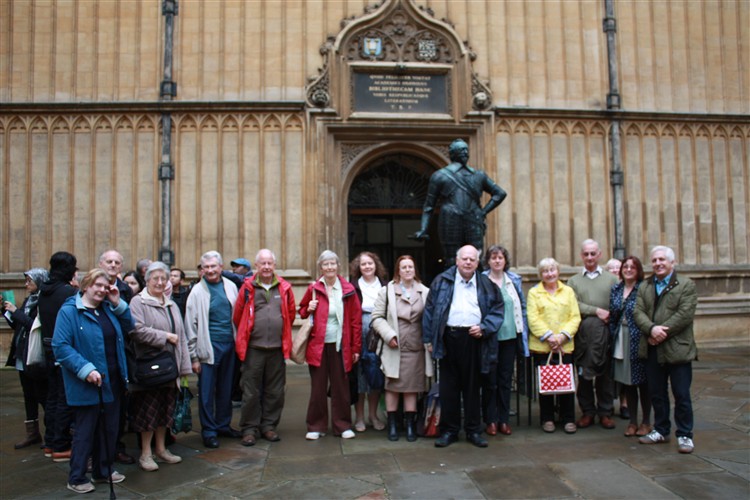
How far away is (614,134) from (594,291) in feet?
20.3

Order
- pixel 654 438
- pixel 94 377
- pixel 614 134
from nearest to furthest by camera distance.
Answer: pixel 94 377
pixel 654 438
pixel 614 134

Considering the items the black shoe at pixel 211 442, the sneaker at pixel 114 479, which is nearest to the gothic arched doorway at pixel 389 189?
the black shoe at pixel 211 442

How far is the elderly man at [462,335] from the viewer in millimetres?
5242

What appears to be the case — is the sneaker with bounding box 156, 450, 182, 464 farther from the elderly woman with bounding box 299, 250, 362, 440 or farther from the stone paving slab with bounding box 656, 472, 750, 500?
the stone paving slab with bounding box 656, 472, 750, 500

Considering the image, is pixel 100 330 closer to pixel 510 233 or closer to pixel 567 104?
pixel 510 233

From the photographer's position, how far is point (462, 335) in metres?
5.23

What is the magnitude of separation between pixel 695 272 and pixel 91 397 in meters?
10.4

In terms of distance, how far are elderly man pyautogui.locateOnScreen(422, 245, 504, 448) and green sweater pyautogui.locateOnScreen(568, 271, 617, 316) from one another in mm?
1012

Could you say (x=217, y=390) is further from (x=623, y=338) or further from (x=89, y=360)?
(x=623, y=338)

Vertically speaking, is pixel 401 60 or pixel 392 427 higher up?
pixel 401 60

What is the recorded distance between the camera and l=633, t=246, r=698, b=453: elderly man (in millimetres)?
5020

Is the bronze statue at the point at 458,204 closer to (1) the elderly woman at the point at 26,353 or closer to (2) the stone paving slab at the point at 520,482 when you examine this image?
(2) the stone paving slab at the point at 520,482

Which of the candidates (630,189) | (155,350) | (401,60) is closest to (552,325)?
(155,350)

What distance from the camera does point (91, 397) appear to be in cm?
425
